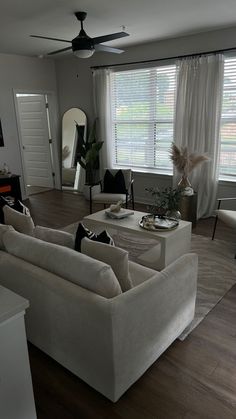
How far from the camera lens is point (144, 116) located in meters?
5.12

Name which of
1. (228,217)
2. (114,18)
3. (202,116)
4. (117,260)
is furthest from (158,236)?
(114,18)

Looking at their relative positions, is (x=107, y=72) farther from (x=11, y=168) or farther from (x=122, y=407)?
(x=122, y=407)

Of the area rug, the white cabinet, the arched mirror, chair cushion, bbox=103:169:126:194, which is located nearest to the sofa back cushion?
the white cabinet

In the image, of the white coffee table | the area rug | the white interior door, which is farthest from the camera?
the white interior door

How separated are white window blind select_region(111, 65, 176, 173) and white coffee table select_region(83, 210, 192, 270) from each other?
2117mm

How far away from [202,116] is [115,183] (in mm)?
1578

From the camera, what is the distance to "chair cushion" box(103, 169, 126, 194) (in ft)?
15.0

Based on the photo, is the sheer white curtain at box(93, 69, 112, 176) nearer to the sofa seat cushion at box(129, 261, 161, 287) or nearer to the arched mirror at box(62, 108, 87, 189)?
the arched mirror at box(62, 108, 87, 189)

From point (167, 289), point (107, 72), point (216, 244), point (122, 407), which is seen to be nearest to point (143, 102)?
point (107, 72)

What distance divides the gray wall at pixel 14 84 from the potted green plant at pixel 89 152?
44.9 inches

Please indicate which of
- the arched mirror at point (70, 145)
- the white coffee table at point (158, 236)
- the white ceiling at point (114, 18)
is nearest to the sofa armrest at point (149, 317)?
the white coffee table at point (158, 236)

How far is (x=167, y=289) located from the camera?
179 cm

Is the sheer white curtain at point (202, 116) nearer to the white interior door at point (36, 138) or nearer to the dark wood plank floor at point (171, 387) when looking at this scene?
the dark wood plank floor at point (171, 387)

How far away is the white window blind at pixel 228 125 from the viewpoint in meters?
4.06
